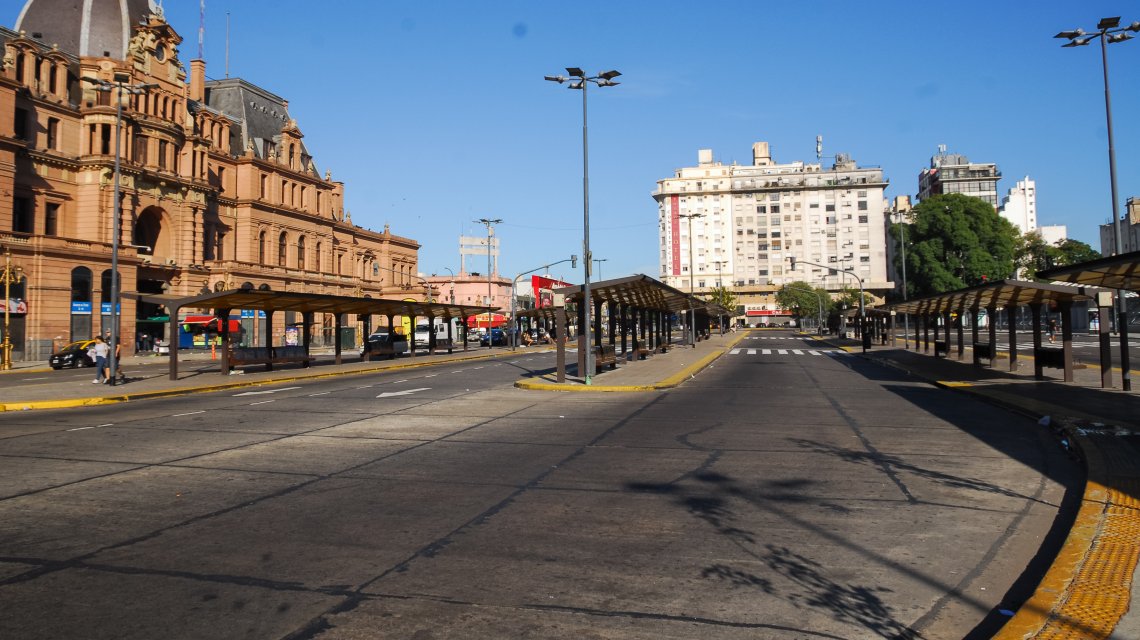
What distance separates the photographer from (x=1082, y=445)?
32.2 feet

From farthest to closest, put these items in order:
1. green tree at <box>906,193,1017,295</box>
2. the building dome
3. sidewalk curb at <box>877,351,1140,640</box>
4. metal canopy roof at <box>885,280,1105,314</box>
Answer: green tree at <box>906,193,1017,295</box> < the building dome < metal canopy roof at <box>885,280,1105,314</box> < sidewalk curb at <box>877,351,1140,640</box>

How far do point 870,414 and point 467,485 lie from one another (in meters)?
9.65

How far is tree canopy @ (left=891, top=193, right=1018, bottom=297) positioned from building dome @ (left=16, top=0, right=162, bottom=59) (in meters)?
68.9

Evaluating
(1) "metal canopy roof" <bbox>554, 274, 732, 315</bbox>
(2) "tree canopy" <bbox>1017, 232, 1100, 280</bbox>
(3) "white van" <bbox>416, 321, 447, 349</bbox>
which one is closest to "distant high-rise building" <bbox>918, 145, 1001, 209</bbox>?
(2) "tree canopy" <bbox>1017, 232, 1100, 280</bbox>

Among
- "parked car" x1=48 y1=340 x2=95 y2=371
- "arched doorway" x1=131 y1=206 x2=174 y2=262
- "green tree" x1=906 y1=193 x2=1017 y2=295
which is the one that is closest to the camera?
"parked car" x1=48 y1=340 x2=95 y2=371

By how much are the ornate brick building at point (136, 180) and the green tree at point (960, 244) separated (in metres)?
59.1

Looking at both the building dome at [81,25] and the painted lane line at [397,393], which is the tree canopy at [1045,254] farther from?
the building dome at [81,25]

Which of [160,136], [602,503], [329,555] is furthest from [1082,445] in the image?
[160,136]

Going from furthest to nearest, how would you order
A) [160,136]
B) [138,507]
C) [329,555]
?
[160,136] < [138,507] < [329,555]

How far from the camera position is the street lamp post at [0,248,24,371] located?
35.6 m

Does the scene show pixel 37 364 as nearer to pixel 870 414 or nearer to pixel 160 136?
pixel 160 136

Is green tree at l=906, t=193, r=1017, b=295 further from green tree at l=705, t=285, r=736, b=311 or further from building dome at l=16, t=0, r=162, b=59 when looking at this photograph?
building dome at l=16, t=0, r=162, b=59

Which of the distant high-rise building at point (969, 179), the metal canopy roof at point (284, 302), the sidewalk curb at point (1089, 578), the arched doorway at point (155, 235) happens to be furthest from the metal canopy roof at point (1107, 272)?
the distant high-rise building at point (969, 179)

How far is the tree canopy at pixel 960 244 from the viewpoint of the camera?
236 ft
